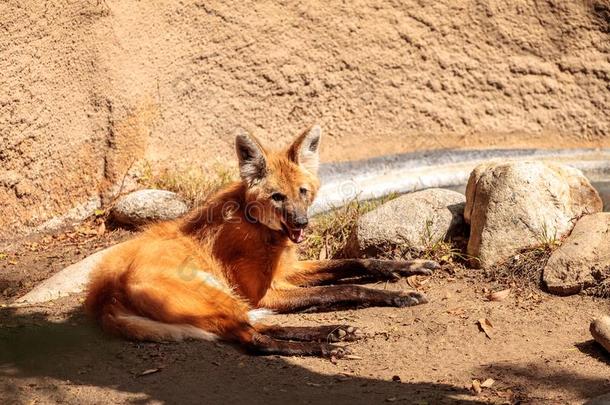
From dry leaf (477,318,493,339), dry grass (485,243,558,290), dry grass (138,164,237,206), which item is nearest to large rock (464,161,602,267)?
dry grass (485,243,558,290)

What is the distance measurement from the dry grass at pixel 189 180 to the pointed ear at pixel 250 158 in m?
1.61

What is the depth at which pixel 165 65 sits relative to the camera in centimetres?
715

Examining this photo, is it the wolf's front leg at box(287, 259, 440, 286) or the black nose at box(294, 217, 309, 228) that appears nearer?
the black nose at box(294, 217, 309, 228)

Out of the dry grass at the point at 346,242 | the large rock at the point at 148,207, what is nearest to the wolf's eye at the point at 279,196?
the dry grass at the point at 346,242

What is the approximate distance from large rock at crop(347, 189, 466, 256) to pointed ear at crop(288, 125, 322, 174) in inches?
28.2

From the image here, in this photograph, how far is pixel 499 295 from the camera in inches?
199

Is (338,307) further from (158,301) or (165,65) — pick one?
(165,65)

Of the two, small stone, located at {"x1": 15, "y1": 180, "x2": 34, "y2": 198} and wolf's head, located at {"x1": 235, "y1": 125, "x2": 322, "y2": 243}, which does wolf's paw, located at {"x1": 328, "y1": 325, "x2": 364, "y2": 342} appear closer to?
wolf's head, located at {"x1": 235, "y1": 125, "x2": 322, "y2": 243}

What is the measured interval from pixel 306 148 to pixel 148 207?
185cm

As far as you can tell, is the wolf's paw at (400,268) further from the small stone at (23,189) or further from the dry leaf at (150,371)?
the small stone at (23,189)

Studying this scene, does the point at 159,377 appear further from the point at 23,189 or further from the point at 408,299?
the point at 23,189

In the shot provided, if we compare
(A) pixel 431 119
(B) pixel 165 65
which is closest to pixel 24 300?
(B) pixel 165 65

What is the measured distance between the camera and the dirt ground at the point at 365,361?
376 cm

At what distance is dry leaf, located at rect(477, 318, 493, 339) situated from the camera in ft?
15.0
